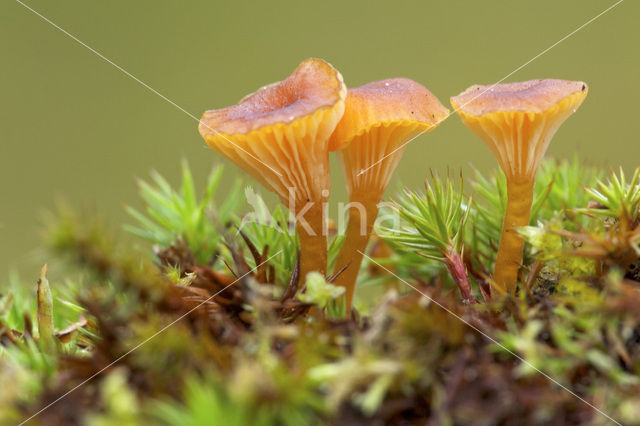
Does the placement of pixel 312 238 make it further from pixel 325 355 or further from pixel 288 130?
pixel 325 355

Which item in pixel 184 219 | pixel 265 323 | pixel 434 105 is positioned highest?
pixel 434 105

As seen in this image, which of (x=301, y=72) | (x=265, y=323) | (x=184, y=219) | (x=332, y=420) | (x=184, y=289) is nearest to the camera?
(x=332, y=420)

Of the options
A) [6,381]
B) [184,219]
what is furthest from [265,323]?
[184,219]

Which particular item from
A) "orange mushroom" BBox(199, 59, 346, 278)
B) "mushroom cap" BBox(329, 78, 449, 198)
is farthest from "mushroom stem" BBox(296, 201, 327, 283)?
"mushroom cap" BBox(329, 78, 449, 198)

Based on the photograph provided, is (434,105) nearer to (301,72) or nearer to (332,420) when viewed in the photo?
(301,72)

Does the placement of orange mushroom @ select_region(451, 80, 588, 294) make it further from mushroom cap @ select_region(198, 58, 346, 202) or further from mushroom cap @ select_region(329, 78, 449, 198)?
mushroom cap @ select_region(198, 58, 346, 202)

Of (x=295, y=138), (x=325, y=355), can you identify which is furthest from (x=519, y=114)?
(x=325, y=355)
